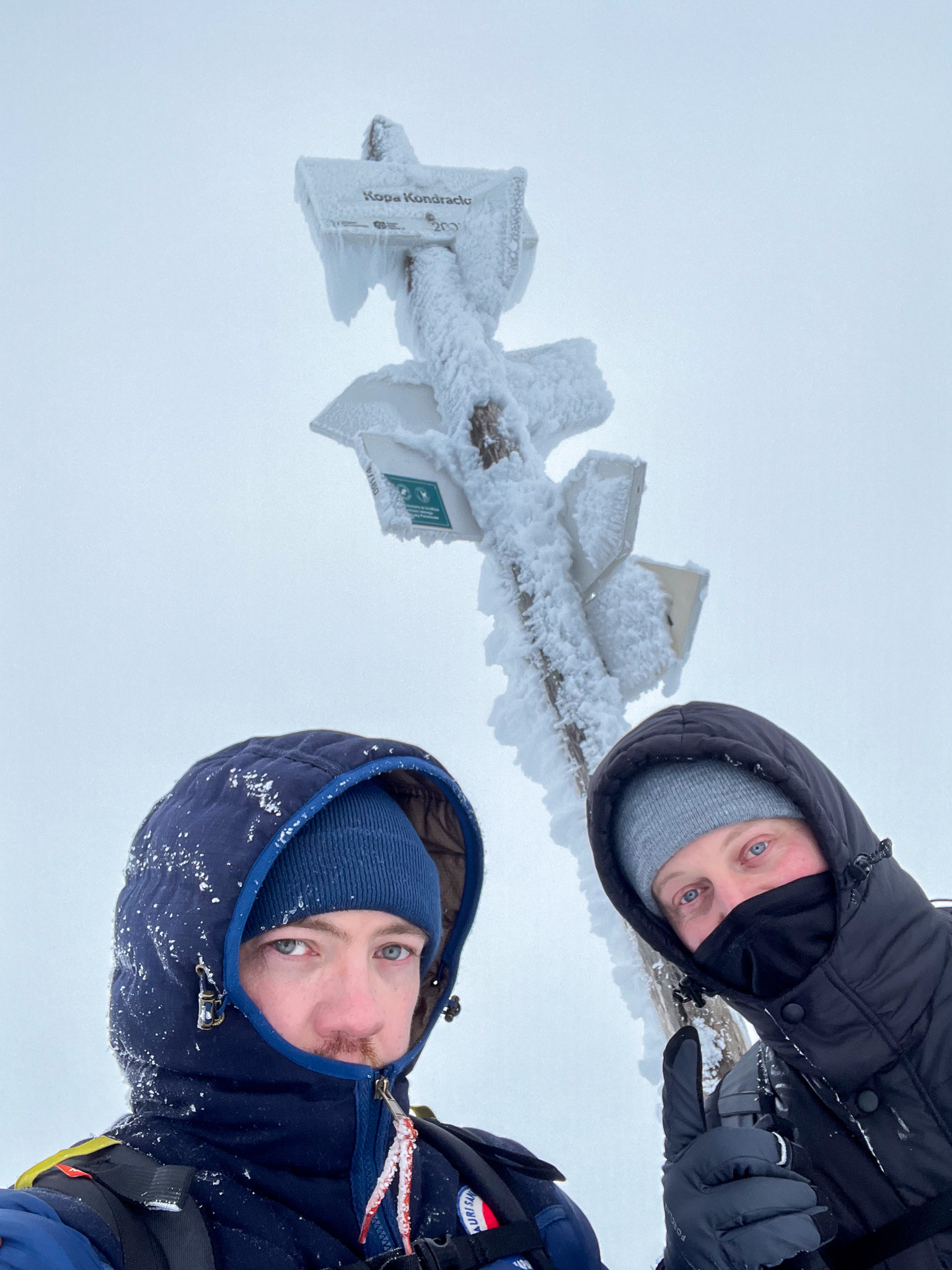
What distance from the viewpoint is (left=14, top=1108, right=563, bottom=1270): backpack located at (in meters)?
1.20

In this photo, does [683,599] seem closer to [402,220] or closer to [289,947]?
[289,947]

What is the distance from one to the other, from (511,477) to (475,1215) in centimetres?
431

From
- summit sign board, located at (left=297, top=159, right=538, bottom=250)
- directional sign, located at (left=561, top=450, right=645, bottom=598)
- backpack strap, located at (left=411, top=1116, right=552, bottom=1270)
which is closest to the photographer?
backpack strap, located at (left=411, top=1116, right=552, bottom=1270)

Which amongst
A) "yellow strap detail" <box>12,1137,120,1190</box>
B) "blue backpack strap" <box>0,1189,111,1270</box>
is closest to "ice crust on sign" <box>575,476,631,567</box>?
"yellow strap detail" <box>12,1137,120,1190</box>

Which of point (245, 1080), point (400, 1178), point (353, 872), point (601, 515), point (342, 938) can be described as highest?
point (601, 515)

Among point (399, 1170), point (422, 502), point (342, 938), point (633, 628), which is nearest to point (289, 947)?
point (342, 938)

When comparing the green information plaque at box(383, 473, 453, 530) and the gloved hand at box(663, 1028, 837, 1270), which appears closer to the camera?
the gloved hand at box(663, 1028, 837, 1270)

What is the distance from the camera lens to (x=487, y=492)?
5387 millimetres

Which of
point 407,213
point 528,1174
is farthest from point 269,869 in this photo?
point 407,213

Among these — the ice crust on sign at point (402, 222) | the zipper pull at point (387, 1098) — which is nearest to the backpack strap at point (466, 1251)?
the zipper pull at point (387, 1098)

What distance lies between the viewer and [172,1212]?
125cm

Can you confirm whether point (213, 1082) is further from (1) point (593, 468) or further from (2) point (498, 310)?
(2) point (498, 310)

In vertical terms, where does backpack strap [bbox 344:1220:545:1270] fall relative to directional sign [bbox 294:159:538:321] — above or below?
below

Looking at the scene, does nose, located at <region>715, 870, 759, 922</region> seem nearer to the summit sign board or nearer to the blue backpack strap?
the blue backpack strap
